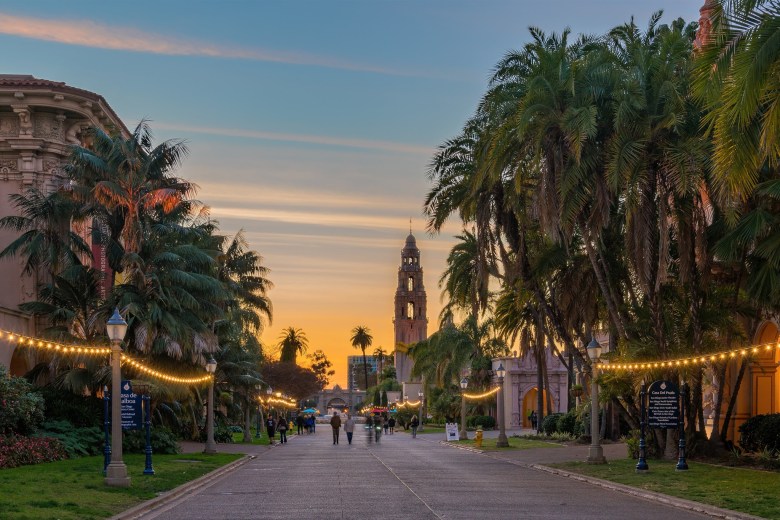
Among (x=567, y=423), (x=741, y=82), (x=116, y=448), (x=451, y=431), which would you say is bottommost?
(x=451, y=431)

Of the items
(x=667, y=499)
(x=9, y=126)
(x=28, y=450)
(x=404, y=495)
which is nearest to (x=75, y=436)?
(x=28, y=450)

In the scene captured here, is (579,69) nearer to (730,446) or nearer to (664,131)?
(664,131)

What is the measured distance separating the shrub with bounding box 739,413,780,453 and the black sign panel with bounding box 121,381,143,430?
17.1 m

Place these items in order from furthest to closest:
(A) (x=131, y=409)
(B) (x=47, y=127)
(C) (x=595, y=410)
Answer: (B) (x=47, y=127), (C) (x=595, y=410), (A) (x=131, y=409)

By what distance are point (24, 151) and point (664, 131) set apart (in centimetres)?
2662

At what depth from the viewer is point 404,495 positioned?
76.3ft

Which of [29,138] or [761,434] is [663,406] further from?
[29,138]

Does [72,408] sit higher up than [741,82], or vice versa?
[741,82]

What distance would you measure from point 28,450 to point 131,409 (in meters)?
5.42

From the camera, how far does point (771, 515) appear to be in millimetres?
18453

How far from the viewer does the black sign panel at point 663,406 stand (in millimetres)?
31273

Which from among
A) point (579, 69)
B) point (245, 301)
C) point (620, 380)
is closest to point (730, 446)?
point (620, 380)

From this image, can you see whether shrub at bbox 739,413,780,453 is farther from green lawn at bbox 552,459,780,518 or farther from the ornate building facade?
the ornate building facade

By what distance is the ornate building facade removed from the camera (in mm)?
46531
